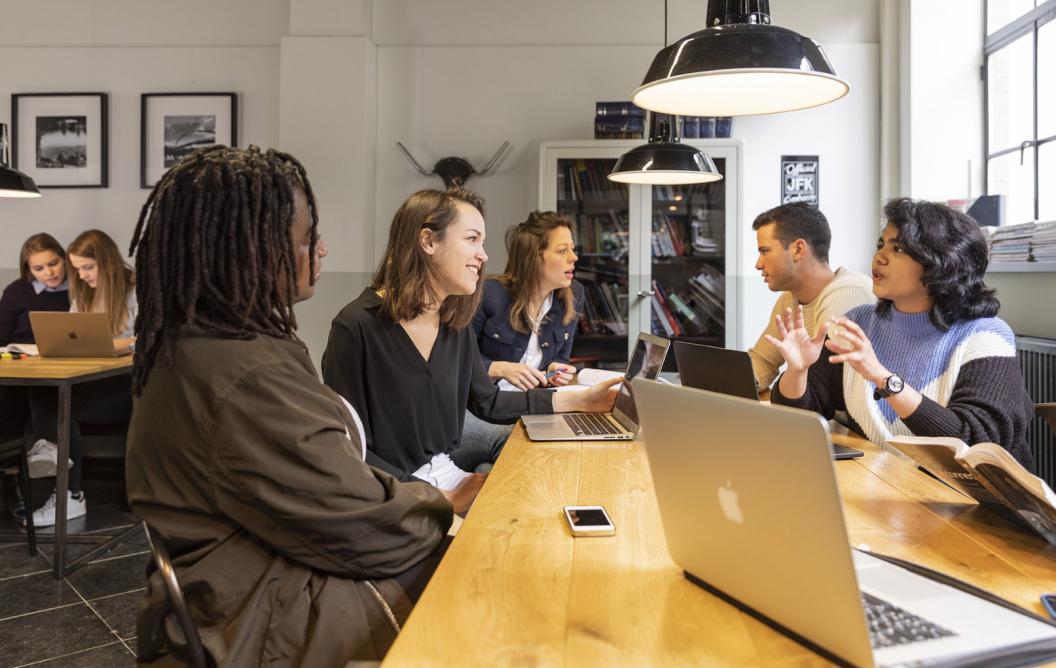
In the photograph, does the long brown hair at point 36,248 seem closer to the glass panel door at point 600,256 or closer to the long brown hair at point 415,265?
the glass panel door at point 600,256

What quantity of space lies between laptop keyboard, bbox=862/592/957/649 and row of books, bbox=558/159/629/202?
3.63 metres

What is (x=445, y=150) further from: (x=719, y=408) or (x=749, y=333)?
(x=719, y=408)

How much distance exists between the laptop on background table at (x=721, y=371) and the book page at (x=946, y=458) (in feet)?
1.28

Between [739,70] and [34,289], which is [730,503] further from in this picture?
[34,289]

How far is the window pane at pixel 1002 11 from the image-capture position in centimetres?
365

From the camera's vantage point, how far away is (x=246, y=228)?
108 cm

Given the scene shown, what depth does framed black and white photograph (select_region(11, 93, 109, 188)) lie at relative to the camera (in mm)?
4605

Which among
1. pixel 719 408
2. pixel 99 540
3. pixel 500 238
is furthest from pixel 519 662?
pixel 500 238

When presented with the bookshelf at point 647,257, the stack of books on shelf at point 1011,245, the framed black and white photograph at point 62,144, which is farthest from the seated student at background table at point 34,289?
the stack of books on shelf at point 1011,245

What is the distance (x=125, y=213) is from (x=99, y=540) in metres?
2.34

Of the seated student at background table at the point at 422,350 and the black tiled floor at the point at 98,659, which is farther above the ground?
the seated student at background table at the point at 422,350

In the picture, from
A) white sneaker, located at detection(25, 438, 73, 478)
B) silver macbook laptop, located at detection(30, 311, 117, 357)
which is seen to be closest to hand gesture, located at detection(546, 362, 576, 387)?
silver macbook laptop, located at detection(30, 311, 117, 357)

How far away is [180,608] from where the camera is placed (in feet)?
3.12

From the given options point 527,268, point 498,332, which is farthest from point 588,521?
point 527,268
